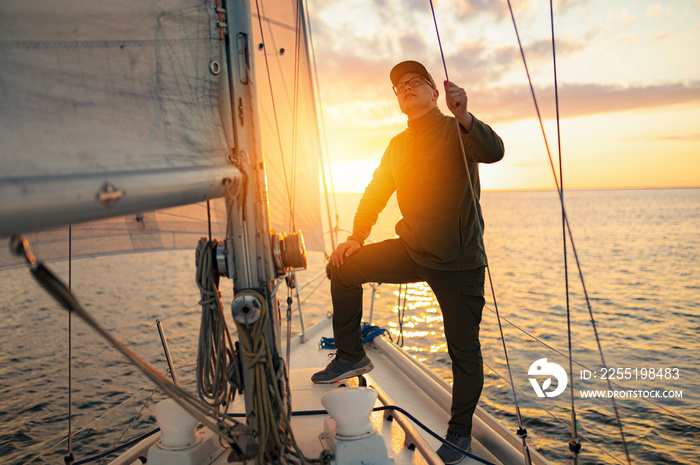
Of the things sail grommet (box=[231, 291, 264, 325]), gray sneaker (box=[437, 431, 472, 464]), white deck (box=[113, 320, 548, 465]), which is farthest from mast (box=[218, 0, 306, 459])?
gray sneaker (box=[437, 431, 472, 464])

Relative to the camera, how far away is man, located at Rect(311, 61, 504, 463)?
2363 mm

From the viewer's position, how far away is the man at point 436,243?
7.75 ft

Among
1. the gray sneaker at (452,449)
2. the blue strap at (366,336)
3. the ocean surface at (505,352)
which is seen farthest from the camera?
the ocean surface at (505,352)

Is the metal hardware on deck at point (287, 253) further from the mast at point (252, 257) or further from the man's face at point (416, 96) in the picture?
the man's face at point (416, 96)

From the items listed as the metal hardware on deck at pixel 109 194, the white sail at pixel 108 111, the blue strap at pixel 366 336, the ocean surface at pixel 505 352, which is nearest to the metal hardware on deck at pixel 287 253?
the white sail at pixel 108 111

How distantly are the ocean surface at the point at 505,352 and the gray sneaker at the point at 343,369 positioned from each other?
90cm

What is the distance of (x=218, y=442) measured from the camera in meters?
2.11

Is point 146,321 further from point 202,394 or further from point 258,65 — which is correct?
point 202,394

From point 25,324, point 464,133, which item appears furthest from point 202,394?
point 25,324

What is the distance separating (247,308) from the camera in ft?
5.48

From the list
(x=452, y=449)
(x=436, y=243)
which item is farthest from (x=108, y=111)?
(x=452, y=449)

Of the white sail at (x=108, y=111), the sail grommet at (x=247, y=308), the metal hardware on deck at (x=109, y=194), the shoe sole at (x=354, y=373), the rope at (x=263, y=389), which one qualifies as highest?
the white sail at (x=108, y=111)

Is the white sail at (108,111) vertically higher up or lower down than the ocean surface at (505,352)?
higher up

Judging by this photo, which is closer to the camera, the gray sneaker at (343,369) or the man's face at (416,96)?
the man's face at (416,96)
